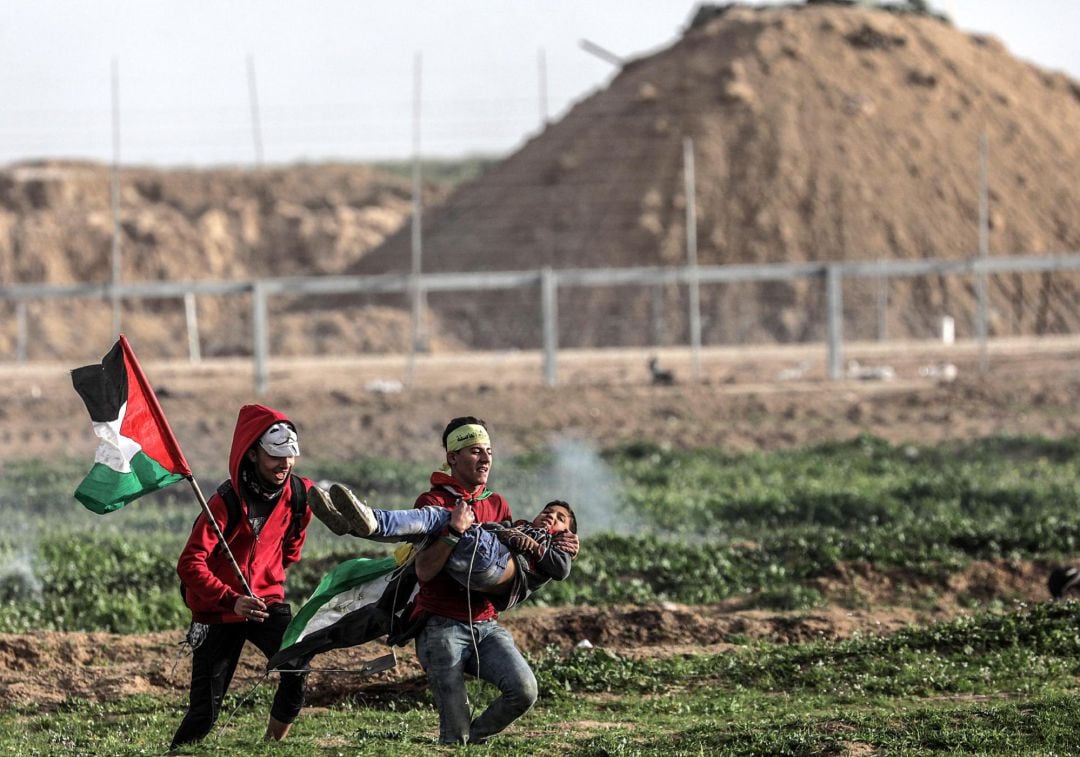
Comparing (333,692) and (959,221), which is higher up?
(959,221)

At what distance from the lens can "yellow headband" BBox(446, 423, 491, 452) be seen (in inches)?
295

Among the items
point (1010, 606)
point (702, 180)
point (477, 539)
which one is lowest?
point (1010, 606)

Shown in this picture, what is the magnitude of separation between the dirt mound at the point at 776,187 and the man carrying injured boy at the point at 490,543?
34.3m

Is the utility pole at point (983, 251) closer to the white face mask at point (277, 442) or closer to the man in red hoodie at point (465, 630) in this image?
the man in red hoodie at point (465, 630)

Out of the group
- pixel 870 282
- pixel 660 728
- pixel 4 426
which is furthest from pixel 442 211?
pixel 660 728

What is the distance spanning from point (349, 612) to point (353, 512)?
924 mm

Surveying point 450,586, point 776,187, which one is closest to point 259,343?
point 450,586

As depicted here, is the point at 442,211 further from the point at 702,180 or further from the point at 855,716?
the point at 855,716

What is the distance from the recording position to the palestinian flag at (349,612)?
7695 millimetres

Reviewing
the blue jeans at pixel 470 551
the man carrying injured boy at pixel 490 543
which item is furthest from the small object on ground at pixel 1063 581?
the blue jeans at pixel 470 551

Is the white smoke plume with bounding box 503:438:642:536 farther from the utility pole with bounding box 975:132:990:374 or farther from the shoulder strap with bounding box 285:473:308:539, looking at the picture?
the utility pole with bounding box 975:132:990:374

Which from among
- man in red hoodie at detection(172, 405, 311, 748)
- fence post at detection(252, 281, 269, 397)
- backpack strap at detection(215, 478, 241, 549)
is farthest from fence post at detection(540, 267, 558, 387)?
backpack strap at detection(215, 478, 241, 549)

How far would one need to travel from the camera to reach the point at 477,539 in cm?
736

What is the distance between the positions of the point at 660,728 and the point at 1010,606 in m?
4.66
